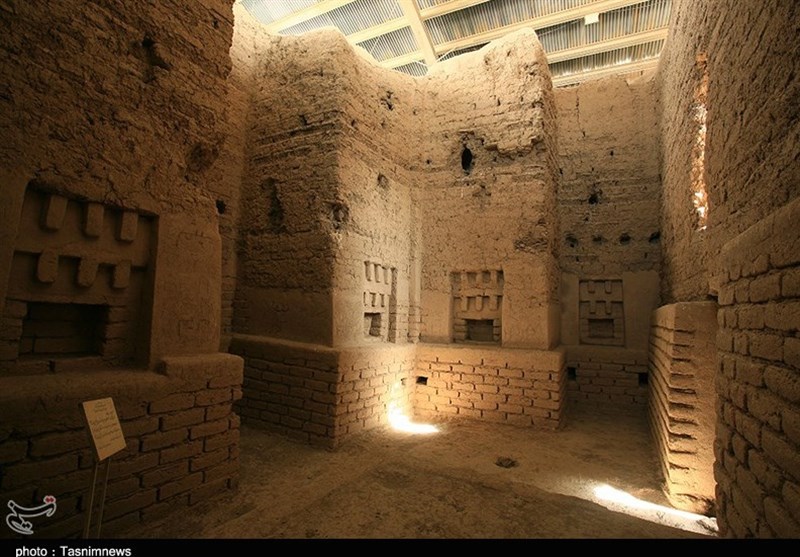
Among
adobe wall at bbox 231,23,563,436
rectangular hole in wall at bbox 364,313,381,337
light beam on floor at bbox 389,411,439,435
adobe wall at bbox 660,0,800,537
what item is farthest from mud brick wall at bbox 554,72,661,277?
light beam on floor at bbox 389,411,439,435

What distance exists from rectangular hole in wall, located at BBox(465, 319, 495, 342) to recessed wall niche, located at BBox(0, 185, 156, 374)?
5.12 meters

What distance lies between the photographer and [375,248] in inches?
255

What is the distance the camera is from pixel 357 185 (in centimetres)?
614

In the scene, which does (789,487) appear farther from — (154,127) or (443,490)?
(154,127)

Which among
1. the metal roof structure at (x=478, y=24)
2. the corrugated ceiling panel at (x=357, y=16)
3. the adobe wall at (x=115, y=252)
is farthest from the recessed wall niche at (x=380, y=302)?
the metal roof structure at (x=478, y=24)

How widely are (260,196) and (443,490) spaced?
512 cm

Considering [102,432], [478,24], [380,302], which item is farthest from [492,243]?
[478,24]

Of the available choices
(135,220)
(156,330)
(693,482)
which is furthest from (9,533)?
(693,482)

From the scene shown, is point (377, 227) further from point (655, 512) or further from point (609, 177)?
point (609, 177)

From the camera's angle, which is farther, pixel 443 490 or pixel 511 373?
pixel 511 373

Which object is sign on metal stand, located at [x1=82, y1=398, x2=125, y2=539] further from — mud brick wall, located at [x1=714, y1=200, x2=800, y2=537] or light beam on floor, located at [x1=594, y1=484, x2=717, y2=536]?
light beam on floor, located at [x1=594, y1=484, x2=717, y2=536]

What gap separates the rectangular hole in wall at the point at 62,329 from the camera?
313cm

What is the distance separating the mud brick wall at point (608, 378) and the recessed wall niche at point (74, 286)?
7.29 metres

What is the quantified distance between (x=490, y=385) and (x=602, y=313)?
327 cm
